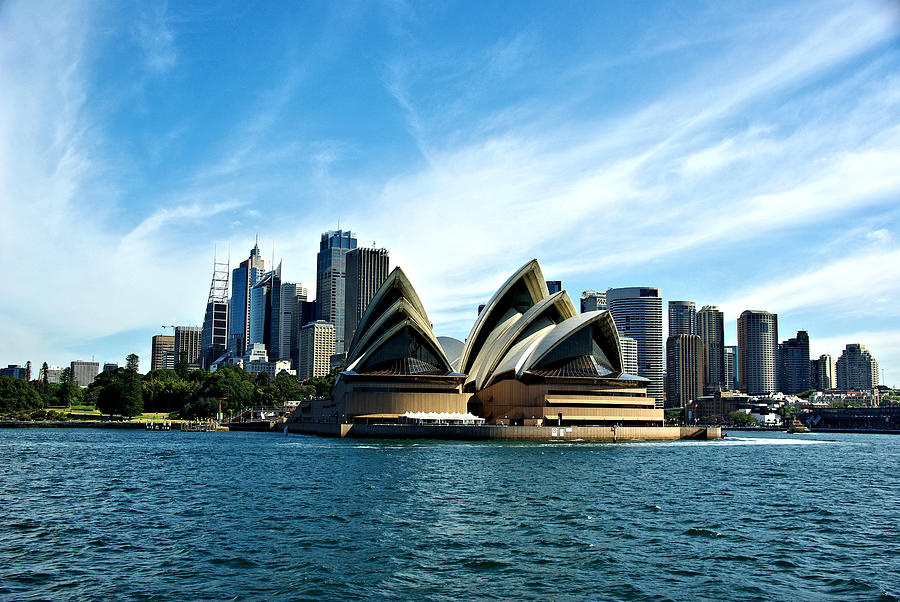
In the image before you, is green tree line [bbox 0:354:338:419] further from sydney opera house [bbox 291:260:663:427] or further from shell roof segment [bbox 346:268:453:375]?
shell roof segment [bbox 346:268:453:375]

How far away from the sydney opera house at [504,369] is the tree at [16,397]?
7093 cm

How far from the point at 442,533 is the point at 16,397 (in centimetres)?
14144

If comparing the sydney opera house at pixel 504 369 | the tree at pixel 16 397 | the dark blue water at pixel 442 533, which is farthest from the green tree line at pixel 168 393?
the dark blue water at pixel 442 533

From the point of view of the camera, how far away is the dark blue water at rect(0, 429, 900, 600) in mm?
19047

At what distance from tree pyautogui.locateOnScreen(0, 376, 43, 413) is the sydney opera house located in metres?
70.9

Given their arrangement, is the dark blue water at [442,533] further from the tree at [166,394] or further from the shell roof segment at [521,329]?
the tree at [166,394]

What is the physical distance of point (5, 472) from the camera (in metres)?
44.0

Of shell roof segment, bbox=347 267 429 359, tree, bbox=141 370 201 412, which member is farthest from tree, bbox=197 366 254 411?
shell roof segment, bbox=347 267 429 359

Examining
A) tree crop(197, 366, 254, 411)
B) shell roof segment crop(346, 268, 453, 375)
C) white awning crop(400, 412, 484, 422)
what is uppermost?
shell roof segment crop(346, 268, 453, 375)

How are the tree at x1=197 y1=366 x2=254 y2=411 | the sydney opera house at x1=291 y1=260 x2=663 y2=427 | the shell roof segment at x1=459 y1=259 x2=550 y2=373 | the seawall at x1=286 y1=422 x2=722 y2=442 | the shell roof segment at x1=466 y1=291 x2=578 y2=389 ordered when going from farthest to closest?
1. the tree at x1=197 y1=366 x2=254 y2=411
2. the shell roof segment at x1=459 y1=259 x2=550 y2=373
3. the shell roof segment at x1=466 y1=291 x2=578 y2=389
4. the sydney opera house at x1=291 y1=260 x2=663 y2=427
5. the seawall at x1=286 y1=422 x2=722 y2=442

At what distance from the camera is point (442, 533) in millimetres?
25359

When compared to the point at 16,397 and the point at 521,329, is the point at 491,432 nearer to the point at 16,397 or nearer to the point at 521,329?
the point at 521,329

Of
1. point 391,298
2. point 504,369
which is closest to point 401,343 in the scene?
point 391,298

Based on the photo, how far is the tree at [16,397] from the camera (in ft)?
465
